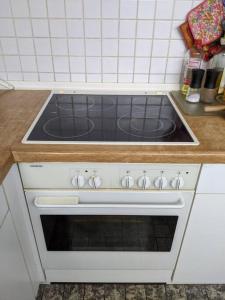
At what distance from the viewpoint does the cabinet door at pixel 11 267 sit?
754mm

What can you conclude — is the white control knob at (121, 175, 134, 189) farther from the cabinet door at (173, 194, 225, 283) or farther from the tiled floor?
the tiled floor

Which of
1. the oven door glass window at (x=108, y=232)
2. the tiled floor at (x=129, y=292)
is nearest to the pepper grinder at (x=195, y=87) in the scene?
the oven door glass window at (x=108, y=232)

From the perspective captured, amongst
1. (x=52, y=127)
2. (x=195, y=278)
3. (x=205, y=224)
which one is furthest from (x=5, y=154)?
(x=195, y=278)

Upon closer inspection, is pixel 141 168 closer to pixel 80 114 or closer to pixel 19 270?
pixel 80 114

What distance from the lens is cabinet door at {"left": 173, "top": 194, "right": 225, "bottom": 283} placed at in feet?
3.00

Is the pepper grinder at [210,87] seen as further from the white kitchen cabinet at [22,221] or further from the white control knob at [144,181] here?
the white kitchen cabinet at [22,221]

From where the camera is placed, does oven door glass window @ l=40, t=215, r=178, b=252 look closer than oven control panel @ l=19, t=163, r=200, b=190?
No

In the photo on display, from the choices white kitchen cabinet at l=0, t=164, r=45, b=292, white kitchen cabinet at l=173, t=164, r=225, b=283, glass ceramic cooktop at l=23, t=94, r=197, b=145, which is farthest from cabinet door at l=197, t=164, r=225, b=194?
white kitchen cabinet at l=0, t=164, r=45, b=292

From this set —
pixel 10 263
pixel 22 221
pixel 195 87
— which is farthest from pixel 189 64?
pixel 10 263

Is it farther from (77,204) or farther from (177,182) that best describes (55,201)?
(177,182)

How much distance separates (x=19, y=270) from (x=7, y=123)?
56 centimetres

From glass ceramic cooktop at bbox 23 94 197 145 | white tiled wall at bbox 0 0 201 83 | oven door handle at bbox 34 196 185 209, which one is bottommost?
oven door handle at bbox 34 196 185 209

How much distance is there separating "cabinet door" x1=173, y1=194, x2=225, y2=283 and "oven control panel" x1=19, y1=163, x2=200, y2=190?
0.44ft

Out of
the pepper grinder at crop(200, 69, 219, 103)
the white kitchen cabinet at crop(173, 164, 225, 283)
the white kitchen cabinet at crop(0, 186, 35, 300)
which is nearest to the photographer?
the white kitchen cabinet at crop(0, 186, 35, 300)
